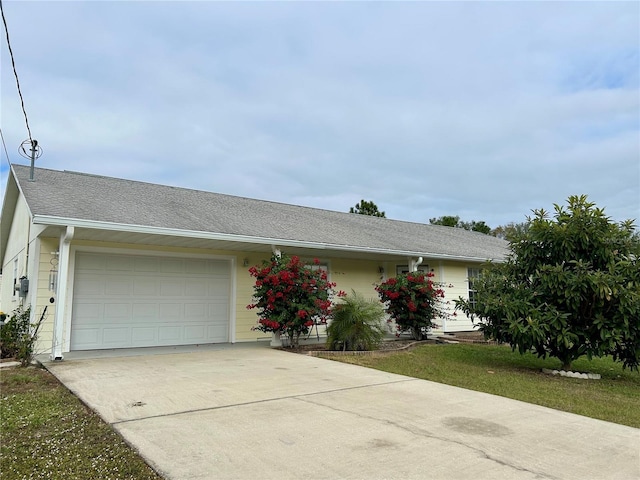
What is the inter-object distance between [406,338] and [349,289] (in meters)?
2.12

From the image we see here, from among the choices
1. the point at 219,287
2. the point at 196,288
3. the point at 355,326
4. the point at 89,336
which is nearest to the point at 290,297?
the point at 355,326

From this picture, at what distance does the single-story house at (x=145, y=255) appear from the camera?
27.8 ft

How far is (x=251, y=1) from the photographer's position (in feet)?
26.6

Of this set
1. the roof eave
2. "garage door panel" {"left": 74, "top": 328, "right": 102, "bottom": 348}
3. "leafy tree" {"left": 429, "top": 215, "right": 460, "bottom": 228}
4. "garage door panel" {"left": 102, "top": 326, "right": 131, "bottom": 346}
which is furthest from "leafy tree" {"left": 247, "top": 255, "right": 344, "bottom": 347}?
"leafy tree" {"left": 429, "top": 215, "right": 460, "bottom": 228}

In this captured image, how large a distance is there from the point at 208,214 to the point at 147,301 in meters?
2.42

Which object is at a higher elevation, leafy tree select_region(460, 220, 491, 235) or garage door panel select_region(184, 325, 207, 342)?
leafy tree select_region(460, 220, 491, 235)

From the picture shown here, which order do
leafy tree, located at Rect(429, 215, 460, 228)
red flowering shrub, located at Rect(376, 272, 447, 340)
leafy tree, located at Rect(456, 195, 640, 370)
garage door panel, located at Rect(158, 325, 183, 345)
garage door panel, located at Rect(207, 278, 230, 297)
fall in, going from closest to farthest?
leafy tree, located at Rect(456, 195, 640, 370) < garage door panel, located at Rect(158, 325, 183, 345) < garage door panel, located at Rect(207, 278, 230, 297) < red flowering shrub, located at Rect(376, 272, 447, 340) < leafy tree, located at Rect(429, 215, 460, 228)

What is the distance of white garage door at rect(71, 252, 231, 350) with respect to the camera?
30.2 ft

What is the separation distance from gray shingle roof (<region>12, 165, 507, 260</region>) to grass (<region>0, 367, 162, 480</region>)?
11.6 ft

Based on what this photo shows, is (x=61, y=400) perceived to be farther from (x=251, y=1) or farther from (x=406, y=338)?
(x=406, y=338)

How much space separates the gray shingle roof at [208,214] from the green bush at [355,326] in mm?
2012

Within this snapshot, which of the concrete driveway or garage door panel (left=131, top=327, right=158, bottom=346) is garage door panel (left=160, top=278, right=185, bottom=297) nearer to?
garage door panel (left=131, top=327, right=158, bottom=346)

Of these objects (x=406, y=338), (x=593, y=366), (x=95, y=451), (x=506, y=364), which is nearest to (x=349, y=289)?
(x=406, y=338)

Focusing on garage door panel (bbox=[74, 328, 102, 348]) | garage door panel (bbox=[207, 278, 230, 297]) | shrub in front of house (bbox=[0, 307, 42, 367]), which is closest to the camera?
shrub in front of house (bbox=[0, 307, 42, 367])
